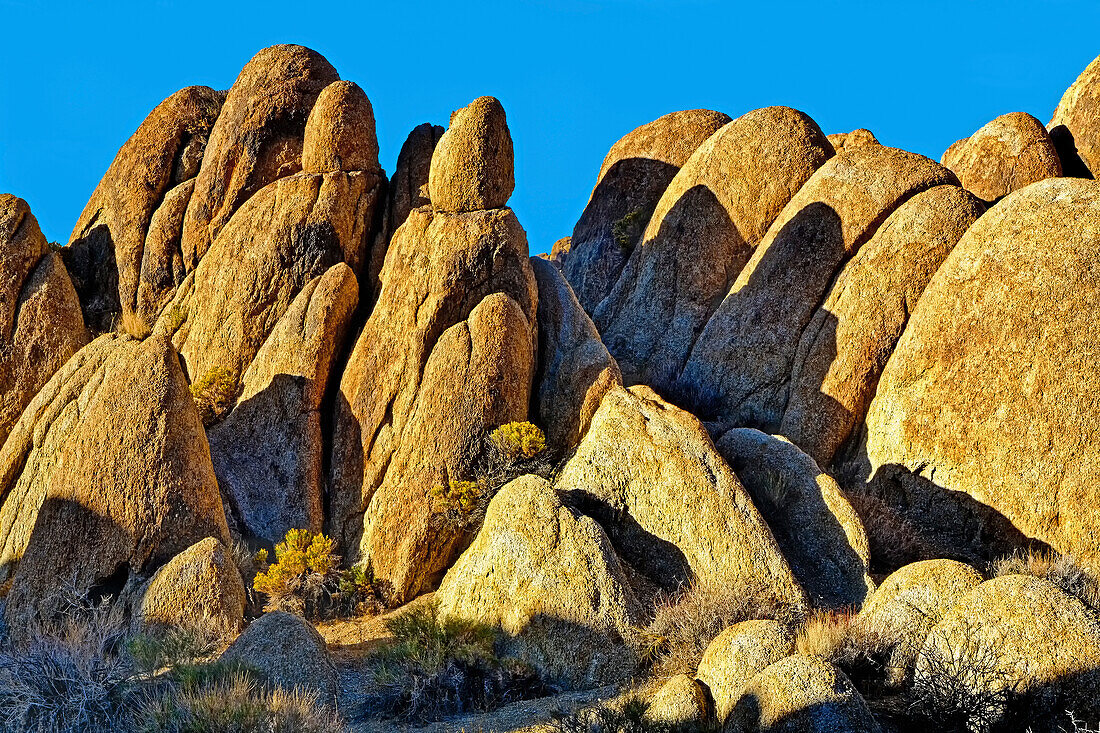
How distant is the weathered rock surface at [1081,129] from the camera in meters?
29.2

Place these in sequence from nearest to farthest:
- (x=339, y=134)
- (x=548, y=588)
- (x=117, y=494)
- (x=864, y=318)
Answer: (x=548, y=588), (x=117, y=494), (x=864, y=318), (x=339, y=134)

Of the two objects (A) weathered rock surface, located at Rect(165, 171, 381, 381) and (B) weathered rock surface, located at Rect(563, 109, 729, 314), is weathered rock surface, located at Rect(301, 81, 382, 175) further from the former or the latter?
(B) weathered rock surface, located at Rect(563, 109, 729, 314)

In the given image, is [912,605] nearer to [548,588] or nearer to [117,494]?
[548,588]

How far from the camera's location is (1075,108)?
3077 cm

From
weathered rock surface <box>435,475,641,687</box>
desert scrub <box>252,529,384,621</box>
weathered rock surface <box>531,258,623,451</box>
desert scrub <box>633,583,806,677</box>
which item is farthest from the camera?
weathered rock surface <box>531,258,623,451</box>

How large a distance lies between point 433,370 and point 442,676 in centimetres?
663

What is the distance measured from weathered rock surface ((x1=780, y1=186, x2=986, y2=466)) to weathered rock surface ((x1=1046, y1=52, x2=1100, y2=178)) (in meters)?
7.60

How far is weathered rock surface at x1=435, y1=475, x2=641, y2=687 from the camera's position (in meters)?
15.6

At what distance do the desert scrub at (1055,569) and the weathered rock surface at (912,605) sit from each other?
302cm

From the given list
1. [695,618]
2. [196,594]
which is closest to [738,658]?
[695,618]

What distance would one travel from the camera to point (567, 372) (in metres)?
21.6

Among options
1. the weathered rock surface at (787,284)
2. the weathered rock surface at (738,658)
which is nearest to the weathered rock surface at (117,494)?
the weathered rock surface at (738,658)

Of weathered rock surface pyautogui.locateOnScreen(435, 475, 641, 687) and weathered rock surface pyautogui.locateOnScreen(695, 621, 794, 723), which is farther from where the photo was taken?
weathered rock surface pyautogui.locateOnScreen(435, 475, 641, 687)

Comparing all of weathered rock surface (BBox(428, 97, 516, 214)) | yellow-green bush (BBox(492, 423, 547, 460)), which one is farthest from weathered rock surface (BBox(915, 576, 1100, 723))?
weathered rock surface (BBox(428, 97, 516, 214))
